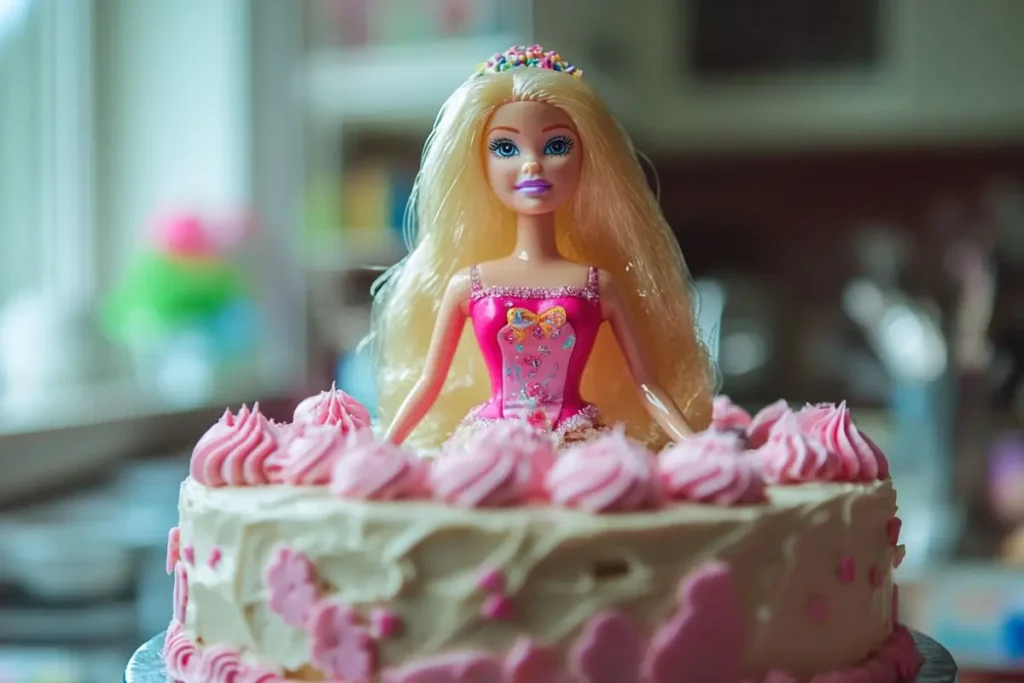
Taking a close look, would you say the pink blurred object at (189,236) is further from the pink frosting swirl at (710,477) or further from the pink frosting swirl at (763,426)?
the pink frosting swirl at (710,477)

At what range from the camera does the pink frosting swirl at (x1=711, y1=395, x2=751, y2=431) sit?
6.00 ft

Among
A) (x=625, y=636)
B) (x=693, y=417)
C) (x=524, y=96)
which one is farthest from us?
(x=693, y=417)

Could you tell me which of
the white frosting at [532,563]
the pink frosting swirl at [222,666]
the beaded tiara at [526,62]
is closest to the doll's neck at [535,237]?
the beaded tiara at [526,62]

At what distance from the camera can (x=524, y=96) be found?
5.36ft

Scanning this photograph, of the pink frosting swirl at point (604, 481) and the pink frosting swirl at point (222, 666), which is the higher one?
the pink frosting swirl at point (604, 481)

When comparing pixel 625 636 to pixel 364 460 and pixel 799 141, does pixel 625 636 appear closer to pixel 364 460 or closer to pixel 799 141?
pixel 364 460

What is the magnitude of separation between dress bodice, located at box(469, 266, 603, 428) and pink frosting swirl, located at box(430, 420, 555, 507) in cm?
Answer: 31

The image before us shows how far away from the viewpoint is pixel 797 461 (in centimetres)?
141

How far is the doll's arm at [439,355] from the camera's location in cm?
165

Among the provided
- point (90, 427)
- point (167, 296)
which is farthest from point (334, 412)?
point (167, 296)

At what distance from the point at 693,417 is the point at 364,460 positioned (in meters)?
0.65

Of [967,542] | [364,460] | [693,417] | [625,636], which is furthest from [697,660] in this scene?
[967,542]

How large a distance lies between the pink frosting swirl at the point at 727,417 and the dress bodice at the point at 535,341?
0.93 ft

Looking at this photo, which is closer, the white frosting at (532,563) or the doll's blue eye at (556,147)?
the white frosting at (532,563)
